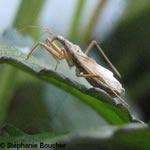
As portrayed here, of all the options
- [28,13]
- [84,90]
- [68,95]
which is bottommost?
[68,95]

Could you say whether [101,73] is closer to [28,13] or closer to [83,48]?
[28,13]

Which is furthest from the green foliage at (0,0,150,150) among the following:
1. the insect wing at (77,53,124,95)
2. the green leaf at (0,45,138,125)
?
the insect wing at (77,53,124,95)

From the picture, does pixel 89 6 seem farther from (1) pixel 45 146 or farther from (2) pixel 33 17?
(1) pixel 45 146

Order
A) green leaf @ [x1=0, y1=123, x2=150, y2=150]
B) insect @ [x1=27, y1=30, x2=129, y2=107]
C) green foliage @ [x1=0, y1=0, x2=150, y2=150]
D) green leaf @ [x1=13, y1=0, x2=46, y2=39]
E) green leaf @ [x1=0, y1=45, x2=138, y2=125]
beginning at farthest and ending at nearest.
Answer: green leaf @ [x1=13, y1=0, x2=46, y2=39], insect @ [x1=27, y1=30, x2=129, y2=107], green leaf @ [x1=0, y1=45, x2=138, y2=125], green foliage @ [x1=0, y1=0, x2=150, y2=150], green leaf @ [x1=0, y1=123, x2=150, y2=150]

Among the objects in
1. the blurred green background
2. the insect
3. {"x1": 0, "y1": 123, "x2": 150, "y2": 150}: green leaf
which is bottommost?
the blurred green background

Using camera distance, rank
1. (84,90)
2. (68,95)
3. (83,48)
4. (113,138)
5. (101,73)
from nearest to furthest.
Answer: (113,138), (84,90), (101,73), (68,95), (83,48)

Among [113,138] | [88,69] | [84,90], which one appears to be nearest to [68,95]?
[88,69]

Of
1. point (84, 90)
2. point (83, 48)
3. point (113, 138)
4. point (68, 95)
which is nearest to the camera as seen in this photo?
point (113, 138)

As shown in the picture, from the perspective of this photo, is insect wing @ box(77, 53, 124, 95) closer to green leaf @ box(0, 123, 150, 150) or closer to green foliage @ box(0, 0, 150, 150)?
green foliage @ box(0, 0, 150, 150)
